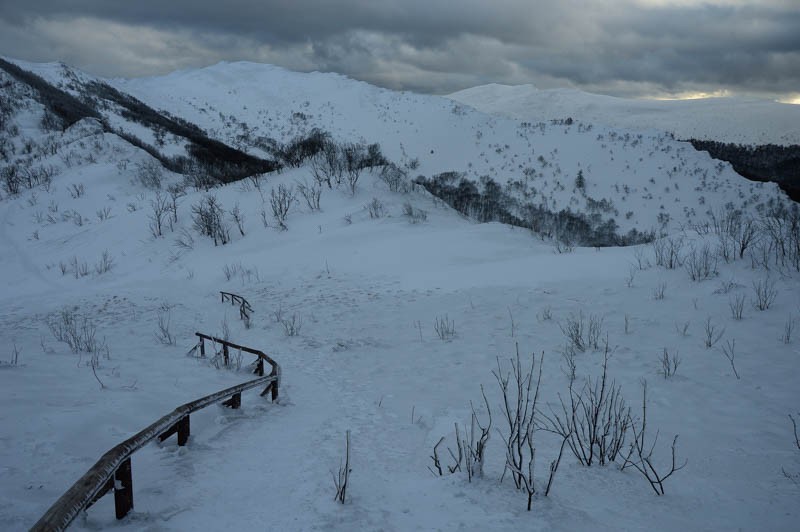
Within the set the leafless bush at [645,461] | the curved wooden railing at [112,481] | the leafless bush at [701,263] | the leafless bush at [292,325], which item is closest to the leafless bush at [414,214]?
the leafless bush at [292,325]

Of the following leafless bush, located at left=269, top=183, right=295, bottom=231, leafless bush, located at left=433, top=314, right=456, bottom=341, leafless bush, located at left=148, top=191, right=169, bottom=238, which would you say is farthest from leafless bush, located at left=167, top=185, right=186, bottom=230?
leafless bush, located at left=433, top=314, right=456, bottom=341

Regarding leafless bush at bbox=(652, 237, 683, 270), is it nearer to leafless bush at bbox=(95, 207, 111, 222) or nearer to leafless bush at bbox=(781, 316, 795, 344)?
leafless bush at bbox=(781, 316, 795, 344)

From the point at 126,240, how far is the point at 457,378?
20.1 meters

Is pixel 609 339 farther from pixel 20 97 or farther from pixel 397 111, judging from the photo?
pixel 20 97

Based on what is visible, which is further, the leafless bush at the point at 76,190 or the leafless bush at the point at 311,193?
the leafless bush at the point at 76,190

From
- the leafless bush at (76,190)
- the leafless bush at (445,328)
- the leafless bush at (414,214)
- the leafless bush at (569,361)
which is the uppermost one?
the leafless bush at (76,190)

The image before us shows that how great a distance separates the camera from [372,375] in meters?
8.22

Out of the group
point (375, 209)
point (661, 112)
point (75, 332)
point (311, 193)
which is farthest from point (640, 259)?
point (661, 112)

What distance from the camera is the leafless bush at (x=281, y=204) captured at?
66.7 feet

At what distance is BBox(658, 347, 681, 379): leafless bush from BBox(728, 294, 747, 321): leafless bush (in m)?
1.69

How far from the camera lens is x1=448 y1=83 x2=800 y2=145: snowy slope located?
71375 mm

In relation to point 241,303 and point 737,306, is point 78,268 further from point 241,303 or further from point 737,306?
point 737,306

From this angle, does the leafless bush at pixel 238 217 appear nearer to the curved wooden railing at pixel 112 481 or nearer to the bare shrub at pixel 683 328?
the curved wooden railing at pixel 112 481

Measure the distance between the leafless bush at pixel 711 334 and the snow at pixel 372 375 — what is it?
147 mm
